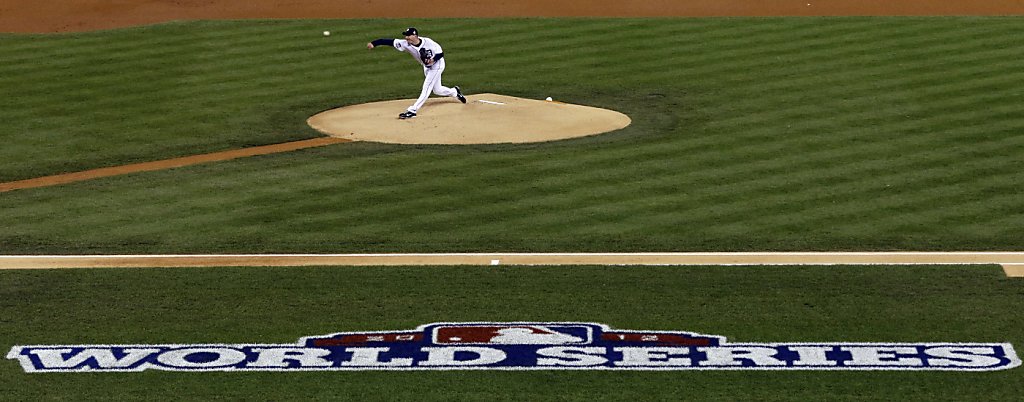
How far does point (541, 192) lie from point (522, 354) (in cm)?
652

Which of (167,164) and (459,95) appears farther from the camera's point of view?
(459,95)

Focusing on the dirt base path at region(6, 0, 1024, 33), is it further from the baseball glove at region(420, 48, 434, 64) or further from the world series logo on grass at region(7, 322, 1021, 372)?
the world series logo on grass at region(7, 322, 1021, 372)

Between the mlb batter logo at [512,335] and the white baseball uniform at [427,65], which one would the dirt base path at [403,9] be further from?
the mlb batter logo at [512,335]

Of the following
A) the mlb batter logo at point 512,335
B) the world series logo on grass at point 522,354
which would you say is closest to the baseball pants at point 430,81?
the mlb batter logo at point 512,335

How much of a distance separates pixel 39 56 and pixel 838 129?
15487 mm

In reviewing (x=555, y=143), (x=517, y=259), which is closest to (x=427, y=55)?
(x=555, y=143)

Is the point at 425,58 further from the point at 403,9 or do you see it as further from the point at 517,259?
the point at 403,9

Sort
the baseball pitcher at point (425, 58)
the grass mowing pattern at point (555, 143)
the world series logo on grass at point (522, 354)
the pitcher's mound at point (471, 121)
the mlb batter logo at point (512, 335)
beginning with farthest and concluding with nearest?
the baseball pitcher at point (425, 58) < the pitcher's mound at point (471, 121) < the grass mowing pattern at point (555, 143) < the mlb batter logo at point (512, 335) < the world series logo on grass at point (522, 354)

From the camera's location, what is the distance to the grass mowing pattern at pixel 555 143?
16.9m

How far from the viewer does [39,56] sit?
94.7 ft

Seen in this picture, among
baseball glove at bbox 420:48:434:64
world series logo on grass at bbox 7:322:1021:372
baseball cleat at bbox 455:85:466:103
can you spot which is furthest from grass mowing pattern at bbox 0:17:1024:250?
world series logo on grass at bbox 7:322:1021:372

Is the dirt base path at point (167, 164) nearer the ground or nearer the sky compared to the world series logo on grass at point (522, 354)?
nearer the sky

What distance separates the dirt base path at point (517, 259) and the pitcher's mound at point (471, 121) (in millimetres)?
6453

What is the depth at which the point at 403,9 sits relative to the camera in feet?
109
